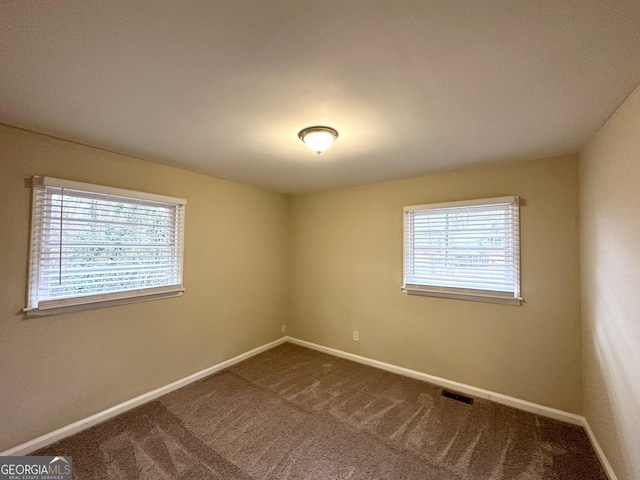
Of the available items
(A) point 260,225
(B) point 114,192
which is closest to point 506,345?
(A) point 260,225

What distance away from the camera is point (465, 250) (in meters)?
2.81

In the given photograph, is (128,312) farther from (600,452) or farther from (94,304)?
(600,452)

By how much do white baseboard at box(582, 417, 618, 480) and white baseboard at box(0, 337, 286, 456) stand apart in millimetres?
3380

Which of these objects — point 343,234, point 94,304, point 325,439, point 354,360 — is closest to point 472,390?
point 354,360

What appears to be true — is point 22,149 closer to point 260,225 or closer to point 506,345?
point 260,225

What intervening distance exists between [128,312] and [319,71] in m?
2.60

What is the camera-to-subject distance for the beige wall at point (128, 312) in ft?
6.26

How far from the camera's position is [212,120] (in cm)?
179

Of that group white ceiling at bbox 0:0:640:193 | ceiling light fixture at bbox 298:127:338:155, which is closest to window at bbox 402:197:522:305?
white ceiling at bbox 0:0:640:193

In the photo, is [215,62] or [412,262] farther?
[412,262]

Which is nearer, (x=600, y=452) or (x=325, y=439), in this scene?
(x=600, y=452)

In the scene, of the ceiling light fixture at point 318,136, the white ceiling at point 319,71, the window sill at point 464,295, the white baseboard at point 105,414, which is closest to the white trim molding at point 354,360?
the white baseboard at point 105,414

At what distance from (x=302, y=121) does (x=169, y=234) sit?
193 cm

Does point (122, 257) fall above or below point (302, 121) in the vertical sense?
below
